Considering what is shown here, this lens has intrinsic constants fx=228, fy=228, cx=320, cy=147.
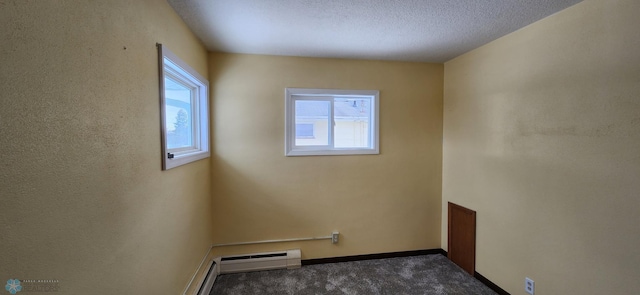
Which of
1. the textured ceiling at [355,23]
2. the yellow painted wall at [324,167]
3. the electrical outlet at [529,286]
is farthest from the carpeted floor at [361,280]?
the textured ceiling at [355,23]

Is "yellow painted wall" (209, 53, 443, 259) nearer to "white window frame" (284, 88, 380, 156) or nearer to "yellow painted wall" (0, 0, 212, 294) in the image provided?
"white window frame" (284, 88, 380, 156)

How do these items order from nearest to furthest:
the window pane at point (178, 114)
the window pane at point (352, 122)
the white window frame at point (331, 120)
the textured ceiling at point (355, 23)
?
the textured ceiling at point (355, 23) < the window pane at point (178, 114) < the white window frame at point (331, 120) < the window pane at point (352, 122)

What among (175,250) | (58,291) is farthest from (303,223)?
(58,291)

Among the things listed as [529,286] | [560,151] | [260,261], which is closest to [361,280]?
[260,261]

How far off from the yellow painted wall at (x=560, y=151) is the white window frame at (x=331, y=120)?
38.2 inches

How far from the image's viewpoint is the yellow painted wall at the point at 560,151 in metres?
1.34

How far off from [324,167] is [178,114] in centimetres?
153

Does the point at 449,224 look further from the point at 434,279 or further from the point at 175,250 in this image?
the point at 175,250

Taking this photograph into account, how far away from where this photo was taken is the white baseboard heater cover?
244 centimetres

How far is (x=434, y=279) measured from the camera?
2.34 meters

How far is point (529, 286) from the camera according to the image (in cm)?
185

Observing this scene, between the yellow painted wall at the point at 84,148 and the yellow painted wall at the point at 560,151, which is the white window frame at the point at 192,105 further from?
the yellow painted wall at the point at 560,151

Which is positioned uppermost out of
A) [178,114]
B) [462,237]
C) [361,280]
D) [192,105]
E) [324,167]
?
[192,105]

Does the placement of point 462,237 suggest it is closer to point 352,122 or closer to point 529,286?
point 529,286
